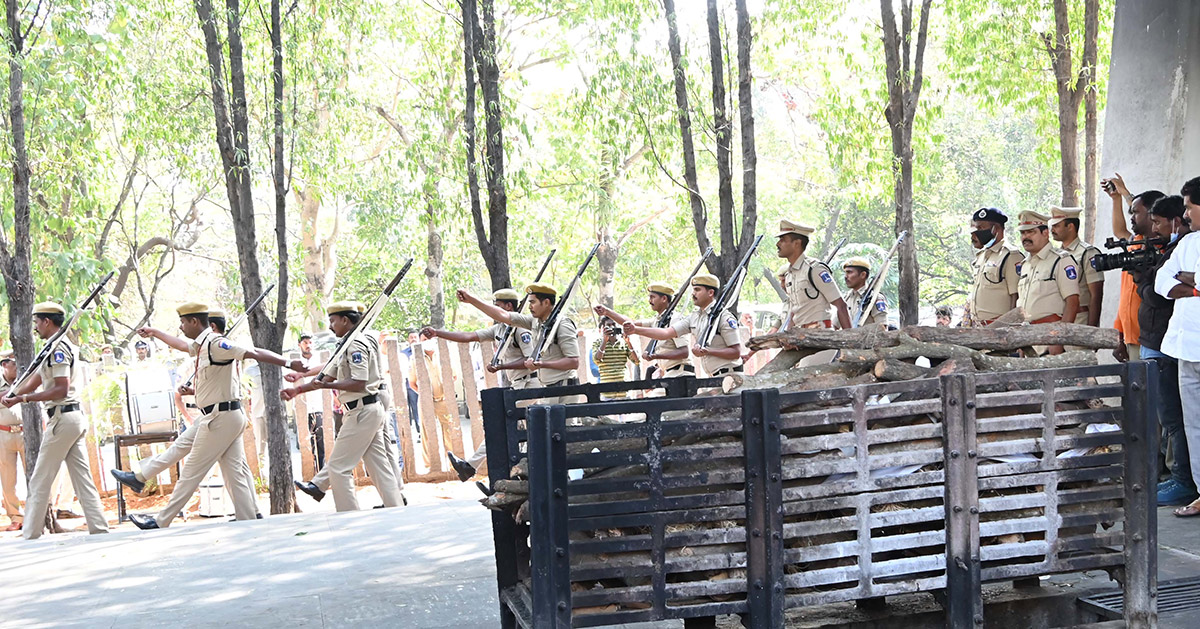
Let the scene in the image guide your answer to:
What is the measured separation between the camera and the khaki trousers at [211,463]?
8773 mm

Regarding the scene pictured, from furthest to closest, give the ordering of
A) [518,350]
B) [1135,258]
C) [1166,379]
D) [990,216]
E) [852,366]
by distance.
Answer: [518,350], [990,216], [1166,379], [1135,258], [852,366]

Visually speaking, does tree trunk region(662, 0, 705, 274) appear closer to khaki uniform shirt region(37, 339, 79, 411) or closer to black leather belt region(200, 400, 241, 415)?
black leather belt region(200, 400, 241, 415)

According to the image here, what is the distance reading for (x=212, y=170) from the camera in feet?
41.3

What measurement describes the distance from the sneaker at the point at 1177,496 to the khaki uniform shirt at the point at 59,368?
8.06 meters

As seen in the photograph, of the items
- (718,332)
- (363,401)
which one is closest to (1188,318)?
(718,332)

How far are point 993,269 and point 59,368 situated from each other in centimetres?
738

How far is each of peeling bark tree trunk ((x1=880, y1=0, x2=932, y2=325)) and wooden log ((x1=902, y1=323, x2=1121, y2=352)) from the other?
211 inches

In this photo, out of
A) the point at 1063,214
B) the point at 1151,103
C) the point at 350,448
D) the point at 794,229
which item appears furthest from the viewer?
the point at 350,448

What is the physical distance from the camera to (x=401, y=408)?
12.5 m

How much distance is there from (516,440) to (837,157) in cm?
866

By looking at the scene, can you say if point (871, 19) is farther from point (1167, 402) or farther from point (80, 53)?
point (80, 53)

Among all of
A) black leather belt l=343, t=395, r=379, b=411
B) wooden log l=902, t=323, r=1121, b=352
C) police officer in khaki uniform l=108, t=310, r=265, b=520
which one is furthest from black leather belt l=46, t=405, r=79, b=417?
wooden log l=902, t=323, r=1121, b=352

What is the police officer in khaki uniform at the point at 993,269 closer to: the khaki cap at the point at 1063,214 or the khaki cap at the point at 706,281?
the khaki cap at the point at 1063,214

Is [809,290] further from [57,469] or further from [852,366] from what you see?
[57,469]
